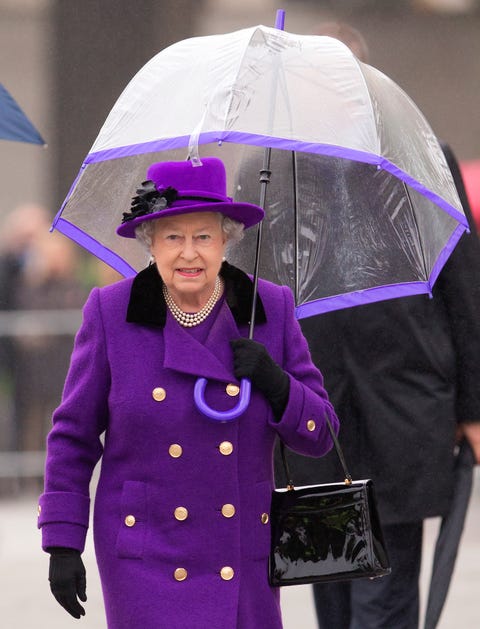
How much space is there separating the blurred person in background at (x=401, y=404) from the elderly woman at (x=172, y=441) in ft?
4.12

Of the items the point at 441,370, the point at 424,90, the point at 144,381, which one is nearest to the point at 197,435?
the point at 144,381

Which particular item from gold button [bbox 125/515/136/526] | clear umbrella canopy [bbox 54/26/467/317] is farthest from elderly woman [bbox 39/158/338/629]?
clear umbrella canopy [bbox 54/26/467/317]

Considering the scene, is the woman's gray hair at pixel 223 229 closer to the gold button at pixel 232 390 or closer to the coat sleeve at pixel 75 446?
the coat sleeve at pixel 75 446

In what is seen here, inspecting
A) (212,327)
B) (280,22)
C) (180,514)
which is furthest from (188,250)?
(280,22)

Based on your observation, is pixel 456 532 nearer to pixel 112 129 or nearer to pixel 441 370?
pixel 441 370

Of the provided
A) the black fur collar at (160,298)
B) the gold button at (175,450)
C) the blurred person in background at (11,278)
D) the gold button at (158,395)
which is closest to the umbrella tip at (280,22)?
the black fur collar at (160,298)

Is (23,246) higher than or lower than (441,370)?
lower

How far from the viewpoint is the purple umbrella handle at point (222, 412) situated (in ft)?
12.6

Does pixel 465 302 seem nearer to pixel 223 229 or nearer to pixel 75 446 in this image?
pixel 223 229

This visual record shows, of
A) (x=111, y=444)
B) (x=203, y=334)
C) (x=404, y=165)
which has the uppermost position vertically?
(x=404, y=165)

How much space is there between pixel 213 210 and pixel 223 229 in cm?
11

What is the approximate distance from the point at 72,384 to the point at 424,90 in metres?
11.2

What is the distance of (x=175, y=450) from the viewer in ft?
12.8

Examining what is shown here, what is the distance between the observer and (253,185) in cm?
479
